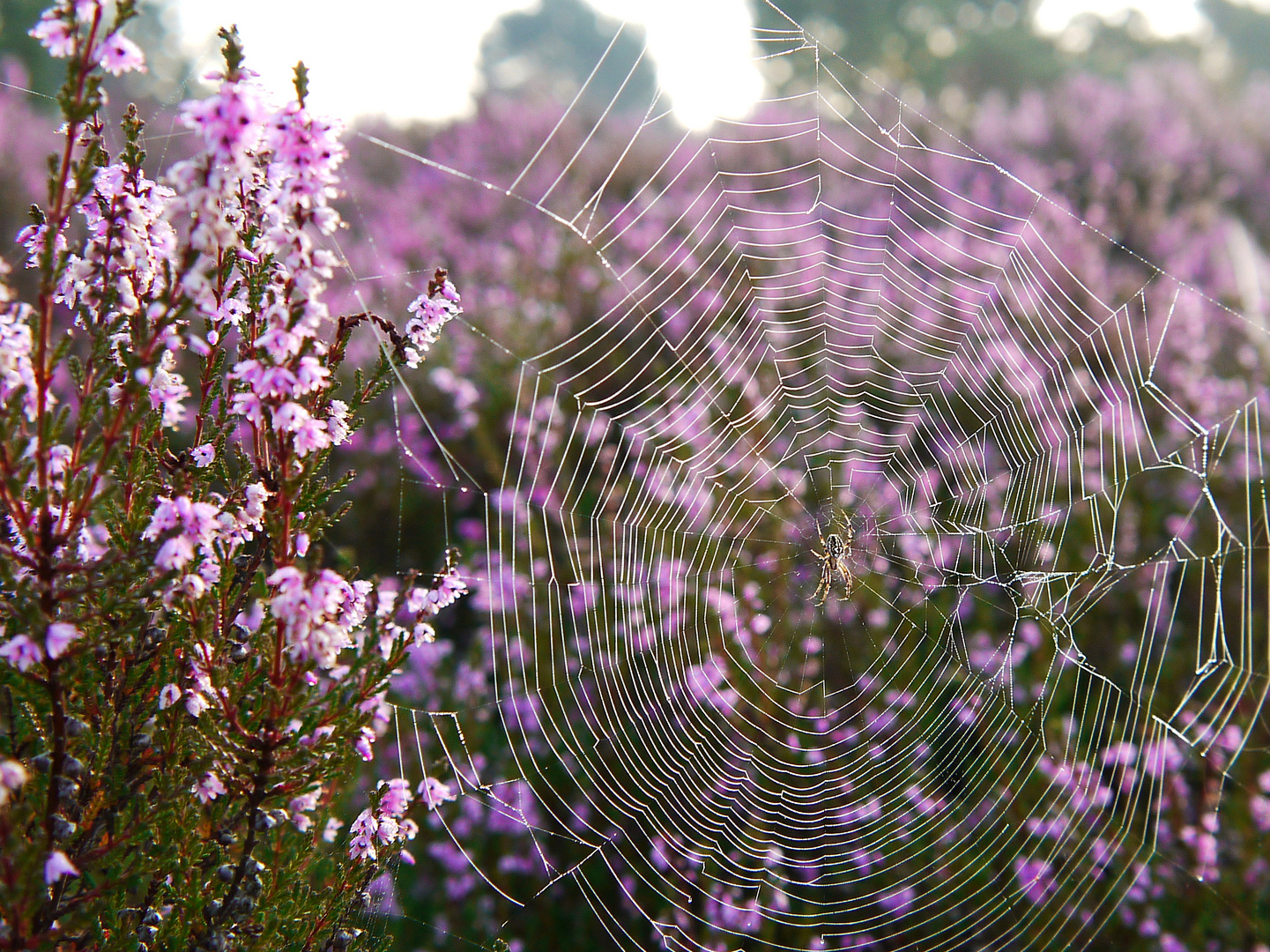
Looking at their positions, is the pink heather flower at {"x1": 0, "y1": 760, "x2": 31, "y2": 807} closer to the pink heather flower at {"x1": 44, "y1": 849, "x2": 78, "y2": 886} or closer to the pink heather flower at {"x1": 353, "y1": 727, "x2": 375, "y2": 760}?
the pink heather flower at {"x1": 44, "y1": 849, "x2": 78, "y2": 886}

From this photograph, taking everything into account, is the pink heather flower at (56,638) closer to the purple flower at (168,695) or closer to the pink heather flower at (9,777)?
the pink heather flower at (9,777)

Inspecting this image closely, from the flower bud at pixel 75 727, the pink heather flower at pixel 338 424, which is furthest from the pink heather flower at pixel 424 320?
the flower bud at pixel 75 727

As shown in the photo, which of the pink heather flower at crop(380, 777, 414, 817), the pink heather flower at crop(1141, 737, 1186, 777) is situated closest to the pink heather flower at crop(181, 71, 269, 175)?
the pink heather flower at crop(380, 777, 414, 817)

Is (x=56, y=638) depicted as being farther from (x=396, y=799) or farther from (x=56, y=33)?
(x=56, y=33)

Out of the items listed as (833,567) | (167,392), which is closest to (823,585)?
(833,567)

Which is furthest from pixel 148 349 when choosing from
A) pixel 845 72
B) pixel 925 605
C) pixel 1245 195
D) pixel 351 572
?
pixel 845 72

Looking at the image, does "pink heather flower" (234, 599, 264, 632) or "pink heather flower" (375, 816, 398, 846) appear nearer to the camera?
"pink heather flower" (234, 599, 264, 632)

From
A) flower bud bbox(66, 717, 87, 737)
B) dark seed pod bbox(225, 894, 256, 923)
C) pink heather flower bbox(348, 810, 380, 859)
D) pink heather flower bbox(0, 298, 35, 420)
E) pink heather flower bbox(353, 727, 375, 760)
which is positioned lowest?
dark seed pod bbox(225, 894, 256, 923)

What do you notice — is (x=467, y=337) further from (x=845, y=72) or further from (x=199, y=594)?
(x=845, y=72)
